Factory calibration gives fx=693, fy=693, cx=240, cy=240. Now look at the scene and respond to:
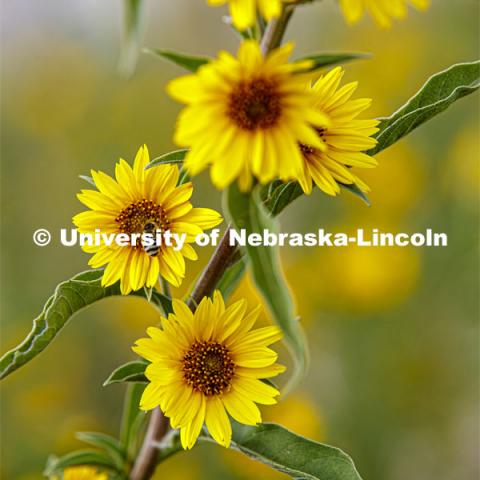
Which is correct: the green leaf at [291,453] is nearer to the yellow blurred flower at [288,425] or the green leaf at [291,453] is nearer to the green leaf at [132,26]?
the green leaf at [132,26]

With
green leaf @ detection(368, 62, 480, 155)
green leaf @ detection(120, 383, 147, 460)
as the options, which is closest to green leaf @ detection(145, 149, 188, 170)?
green leaf @ detection(368, 62, 480, 155)

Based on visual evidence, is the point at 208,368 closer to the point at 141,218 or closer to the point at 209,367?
the point at 209,367

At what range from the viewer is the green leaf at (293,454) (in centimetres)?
50

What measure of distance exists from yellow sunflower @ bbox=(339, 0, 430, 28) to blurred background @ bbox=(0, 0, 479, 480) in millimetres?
1184

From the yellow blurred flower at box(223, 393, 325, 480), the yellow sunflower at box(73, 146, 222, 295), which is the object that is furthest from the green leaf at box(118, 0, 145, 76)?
the yellow blurred flower at box(223, 393, 325, 480)

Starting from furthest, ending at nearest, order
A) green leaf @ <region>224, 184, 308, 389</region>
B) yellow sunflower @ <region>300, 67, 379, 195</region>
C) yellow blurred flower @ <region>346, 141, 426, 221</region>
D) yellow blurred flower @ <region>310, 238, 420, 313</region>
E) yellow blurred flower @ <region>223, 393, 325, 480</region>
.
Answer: yellow blurred flower @ <region>346, 141, 426, 221</region> → yellow blurred flower @ <region>310, 238, 420, 313</region> → yellow blurred flower @ <region>223, 393, 325, 480</region> → yellow sunflower @ <region>300, 67, 379, 195</region> → green leaf @ <region>224, 184, 308, 389</region>

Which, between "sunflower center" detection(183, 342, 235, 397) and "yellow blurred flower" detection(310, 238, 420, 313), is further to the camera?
"yellow blurred flower" detection(310, 238, 420, 313)

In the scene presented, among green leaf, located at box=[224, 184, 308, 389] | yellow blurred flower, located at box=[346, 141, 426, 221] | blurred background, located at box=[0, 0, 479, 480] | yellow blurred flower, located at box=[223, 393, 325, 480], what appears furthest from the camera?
yellow blurred flower, located at box=[346, 141, 426, 221]

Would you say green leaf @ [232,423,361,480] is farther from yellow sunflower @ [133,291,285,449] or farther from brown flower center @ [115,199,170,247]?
brown flower center @ [115,199,170,247]

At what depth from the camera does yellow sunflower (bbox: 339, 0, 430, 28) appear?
42 centimetres

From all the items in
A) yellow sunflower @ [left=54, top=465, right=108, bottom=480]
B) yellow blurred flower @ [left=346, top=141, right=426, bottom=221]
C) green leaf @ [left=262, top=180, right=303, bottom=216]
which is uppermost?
yellow blurred flower @ [left=346, top=141, right=426, bottom=221]

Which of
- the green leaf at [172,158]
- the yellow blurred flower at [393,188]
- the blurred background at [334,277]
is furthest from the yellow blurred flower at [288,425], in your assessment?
the green leaf at [172,158]

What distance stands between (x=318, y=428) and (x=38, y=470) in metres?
0.62

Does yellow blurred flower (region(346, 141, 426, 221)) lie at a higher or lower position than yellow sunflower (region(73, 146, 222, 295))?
higher
